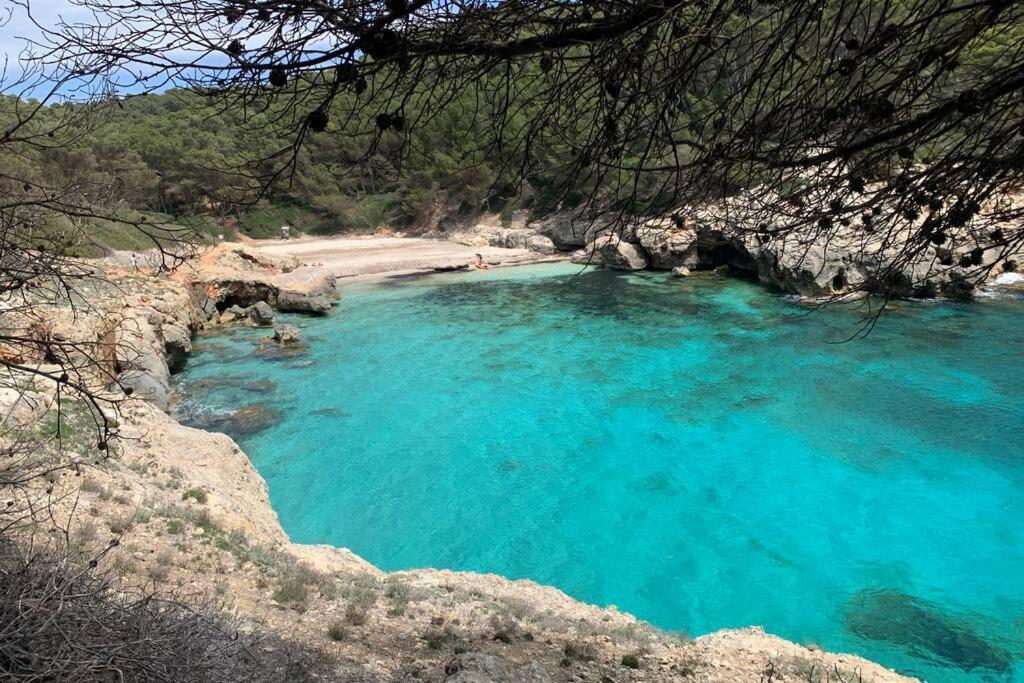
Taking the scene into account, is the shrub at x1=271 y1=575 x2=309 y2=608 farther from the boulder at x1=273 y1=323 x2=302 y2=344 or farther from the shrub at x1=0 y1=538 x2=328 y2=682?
the boulder at x1=273 y1=323 x2=302 y2=344

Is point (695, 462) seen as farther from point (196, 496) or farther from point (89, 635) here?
point (89, 635)

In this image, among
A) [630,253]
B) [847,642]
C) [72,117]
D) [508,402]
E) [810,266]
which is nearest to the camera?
[72,117]

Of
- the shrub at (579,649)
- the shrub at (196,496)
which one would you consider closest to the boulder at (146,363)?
the shrub at (196,496)

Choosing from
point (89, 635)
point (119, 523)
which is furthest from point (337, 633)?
point (119, 523)

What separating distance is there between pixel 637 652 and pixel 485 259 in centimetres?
2920

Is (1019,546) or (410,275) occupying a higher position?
(410,275)

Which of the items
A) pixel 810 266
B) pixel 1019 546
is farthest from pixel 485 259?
pixel 1019 546

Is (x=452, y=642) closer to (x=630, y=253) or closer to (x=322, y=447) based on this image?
(x=322, y=447)

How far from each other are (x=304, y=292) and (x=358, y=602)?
1892 centimetres

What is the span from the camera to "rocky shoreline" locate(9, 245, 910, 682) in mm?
4980

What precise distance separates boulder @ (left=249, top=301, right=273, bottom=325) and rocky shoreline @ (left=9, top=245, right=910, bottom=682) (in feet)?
41.9

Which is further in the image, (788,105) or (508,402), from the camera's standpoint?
(508,402)

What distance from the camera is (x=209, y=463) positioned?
884cm

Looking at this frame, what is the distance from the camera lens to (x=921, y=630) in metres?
7.21
